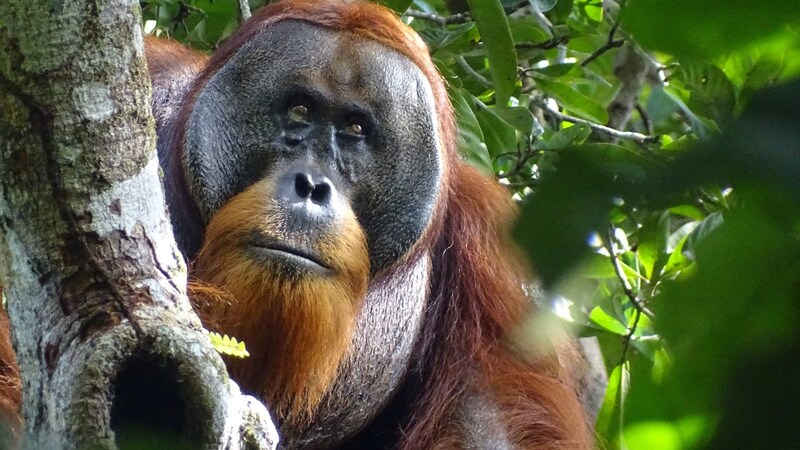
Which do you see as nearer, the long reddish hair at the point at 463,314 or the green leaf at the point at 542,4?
the long reddish hair at the point at 463,314

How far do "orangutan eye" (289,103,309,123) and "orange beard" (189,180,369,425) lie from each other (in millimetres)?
220

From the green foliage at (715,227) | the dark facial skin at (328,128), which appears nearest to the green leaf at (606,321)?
the dark facial skin at (328,128)

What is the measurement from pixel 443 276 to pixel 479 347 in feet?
0.83

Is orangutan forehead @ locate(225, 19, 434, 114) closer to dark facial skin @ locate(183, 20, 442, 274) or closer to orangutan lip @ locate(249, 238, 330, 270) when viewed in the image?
dark facial skin @ locate(183, 20, 442, 274)

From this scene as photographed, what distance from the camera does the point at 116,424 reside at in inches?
55.5

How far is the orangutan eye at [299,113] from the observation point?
2.55 metres

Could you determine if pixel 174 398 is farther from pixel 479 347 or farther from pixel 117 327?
pixel 479 347

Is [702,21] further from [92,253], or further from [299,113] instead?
[299,113]

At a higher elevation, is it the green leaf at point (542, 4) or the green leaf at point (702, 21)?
the green leaf at point (702, 21)

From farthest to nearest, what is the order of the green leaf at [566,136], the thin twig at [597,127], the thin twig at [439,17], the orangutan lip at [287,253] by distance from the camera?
the thin twig at [439,17] → the thin twig at [597,127] → the green leaf at [566,136] → the orangutan lip at [287,253]

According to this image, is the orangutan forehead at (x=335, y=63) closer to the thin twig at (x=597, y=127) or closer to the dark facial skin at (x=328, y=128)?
the dark facial skin at (x=328, y=128)

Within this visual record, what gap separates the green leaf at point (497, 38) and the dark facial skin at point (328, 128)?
0.77 ft

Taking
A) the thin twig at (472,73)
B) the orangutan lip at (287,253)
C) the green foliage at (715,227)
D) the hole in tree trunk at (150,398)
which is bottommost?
the thin twig at (472,73)

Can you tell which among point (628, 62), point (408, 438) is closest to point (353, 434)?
point (408, 438)
